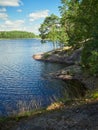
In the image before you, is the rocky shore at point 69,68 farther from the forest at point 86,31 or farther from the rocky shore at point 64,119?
the rocky shore at point 64,119

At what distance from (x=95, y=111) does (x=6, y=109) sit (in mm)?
18025

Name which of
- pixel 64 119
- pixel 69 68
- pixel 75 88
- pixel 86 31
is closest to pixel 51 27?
pixel 69 68

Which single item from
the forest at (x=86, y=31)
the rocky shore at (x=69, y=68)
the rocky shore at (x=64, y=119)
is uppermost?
the forest at (x=86, y=31)

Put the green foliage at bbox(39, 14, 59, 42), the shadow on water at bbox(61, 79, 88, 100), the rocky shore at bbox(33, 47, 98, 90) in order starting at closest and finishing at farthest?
the shadow on water at bbox(61, 79, 88, 100) < the rocky shore at bbox(33, 47, 98, 90) < the green foliage at bbox(39, 14, 59, 42)

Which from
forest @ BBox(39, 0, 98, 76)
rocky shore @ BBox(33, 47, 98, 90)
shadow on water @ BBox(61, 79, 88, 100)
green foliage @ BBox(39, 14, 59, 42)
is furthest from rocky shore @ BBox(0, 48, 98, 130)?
green foliage @ BBox(39, 14, 59, 42)

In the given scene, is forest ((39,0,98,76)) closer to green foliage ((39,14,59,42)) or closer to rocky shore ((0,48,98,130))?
rocky shore ((0,48,98,130))

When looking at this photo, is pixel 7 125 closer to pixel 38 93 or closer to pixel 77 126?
pixel 77 126

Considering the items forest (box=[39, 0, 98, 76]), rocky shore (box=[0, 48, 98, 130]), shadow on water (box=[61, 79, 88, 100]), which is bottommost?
shadow on water (box=[61, 79, 88, 100])

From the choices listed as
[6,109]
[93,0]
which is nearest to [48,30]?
[6,109]

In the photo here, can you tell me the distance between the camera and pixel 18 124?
17.5 metres

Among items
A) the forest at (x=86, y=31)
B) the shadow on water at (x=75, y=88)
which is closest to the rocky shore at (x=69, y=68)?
the shadow on water at (x=75, y=88)

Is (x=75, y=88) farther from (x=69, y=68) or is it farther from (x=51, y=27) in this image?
(x=51, y=27)

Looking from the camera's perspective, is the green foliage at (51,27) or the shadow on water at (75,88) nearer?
the shadow on water at (75,88)

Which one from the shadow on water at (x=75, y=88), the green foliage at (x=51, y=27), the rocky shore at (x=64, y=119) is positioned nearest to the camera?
the rocky shore at (x=64, y=119)
